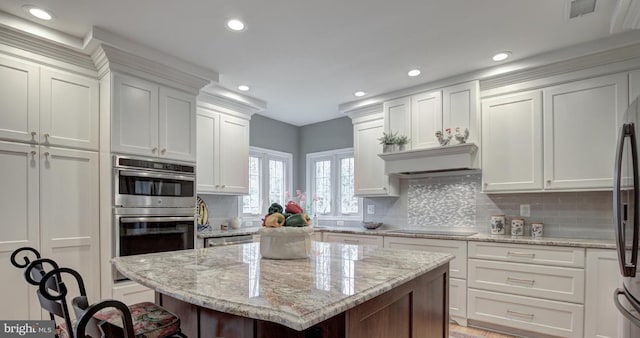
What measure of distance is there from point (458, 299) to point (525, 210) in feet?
3.67

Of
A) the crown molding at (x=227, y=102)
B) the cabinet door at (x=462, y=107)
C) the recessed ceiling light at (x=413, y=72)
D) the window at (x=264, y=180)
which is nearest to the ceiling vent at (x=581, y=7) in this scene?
the cabinet door at (x=462, y=107)

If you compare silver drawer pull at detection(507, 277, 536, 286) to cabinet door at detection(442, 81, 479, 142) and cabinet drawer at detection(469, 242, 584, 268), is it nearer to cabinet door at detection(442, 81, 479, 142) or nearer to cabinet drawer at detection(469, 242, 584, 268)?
cabinet drawer at detection(469, 242, 584, 268)

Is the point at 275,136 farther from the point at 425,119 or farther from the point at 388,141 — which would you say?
the point at 425,119

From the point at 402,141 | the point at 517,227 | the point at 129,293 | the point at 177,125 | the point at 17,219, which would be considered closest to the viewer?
the point at 17,219

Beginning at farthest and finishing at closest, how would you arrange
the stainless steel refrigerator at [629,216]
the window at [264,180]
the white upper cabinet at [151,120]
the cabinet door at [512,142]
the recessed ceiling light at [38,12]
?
the window at [264,180] < the cabinet door at [512,142] < the white upper cabinet at [151,120] < the recessed ceiling light at [38,12] < the stainless steel refrigerator at [629,216]

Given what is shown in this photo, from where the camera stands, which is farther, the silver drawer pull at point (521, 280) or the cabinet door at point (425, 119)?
the cabinet door at point (425, 119)

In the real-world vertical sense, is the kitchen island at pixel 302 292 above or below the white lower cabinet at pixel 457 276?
above

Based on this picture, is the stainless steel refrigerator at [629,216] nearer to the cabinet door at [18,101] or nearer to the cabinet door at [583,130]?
the cabinet door at [583,130]

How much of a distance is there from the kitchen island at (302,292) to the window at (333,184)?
306cm

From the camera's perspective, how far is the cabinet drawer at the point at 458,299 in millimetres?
3262

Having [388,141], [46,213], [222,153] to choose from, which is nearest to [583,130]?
[388,141]

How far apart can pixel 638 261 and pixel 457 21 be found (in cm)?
184

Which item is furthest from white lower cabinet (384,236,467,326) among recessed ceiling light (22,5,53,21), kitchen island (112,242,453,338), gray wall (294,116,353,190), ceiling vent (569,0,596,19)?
A: recessed ceiling light (22,5,53,21)

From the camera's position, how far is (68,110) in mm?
2736
